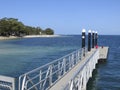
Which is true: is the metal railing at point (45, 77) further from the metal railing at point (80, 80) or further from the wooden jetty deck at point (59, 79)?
the metal railing at point (80, 80)

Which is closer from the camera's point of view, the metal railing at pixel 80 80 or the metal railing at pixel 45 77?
the metal railing at pixel 80 80

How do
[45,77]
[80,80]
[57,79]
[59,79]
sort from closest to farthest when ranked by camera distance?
1. [45,77]
2. [80,80]
3. [59,79]
4. [57,79]

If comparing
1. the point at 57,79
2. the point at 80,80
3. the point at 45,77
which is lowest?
the point at 57,79

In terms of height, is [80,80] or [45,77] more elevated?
[45,77]

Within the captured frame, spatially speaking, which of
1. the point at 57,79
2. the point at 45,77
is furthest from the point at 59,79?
the point at 45,77

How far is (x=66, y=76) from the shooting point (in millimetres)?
13383

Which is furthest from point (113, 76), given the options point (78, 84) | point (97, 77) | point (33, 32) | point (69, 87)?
point (33, 32)

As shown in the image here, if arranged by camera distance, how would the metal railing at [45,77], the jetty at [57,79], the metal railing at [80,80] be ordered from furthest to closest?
the metal railing at [45,77] → the metal railing at [80,80] → the jetty at [57,79]

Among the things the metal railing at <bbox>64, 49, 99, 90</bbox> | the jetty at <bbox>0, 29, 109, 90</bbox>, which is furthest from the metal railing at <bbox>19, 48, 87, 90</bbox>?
the metal railing at <bbox>64, 49, 99, 90</bbox>

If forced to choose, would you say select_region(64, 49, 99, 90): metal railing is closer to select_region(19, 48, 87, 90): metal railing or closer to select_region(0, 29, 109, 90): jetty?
select_region(0, 29, 109, 90): jetty

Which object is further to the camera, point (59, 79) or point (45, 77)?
→ point (59, 79)

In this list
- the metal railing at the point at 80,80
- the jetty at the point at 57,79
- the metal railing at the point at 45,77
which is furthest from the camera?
the metal railing at the point at 45,77

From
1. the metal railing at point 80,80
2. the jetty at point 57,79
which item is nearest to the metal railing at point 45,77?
the jetty at point 57,79

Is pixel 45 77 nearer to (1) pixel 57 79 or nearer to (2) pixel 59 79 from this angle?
(2) pixel 59 79
